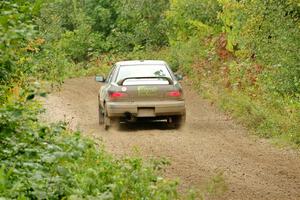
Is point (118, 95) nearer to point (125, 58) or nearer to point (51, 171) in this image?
point (51, 171)

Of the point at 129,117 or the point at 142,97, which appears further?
the point at 129,117

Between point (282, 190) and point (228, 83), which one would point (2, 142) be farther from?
point (228, 83)

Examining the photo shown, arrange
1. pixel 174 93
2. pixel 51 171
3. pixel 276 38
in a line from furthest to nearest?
pixel 276 38
pixel 174 93
pixel 51 171

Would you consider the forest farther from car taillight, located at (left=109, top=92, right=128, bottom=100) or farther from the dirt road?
car taillight, located at (left=109, top=92, right=128, bottom=100)

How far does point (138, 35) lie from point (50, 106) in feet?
53.3

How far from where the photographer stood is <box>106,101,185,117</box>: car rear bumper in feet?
54.1

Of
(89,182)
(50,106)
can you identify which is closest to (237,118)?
(50,106)

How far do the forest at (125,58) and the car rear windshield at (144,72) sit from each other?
1.63 metres

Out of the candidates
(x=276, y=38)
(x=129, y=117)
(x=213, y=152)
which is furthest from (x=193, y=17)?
(x=213, y=152)

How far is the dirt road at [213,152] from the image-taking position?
10.9m

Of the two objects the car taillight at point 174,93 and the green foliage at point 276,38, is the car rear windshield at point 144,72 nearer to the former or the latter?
the car taillight at point 174,93

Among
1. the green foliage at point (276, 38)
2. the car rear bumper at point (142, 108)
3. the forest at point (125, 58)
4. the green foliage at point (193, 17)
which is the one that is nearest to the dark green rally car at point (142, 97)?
the car rear bumper at point (142, 108)

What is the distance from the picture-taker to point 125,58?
127 feet

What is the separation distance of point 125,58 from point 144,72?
21833 millimetres
